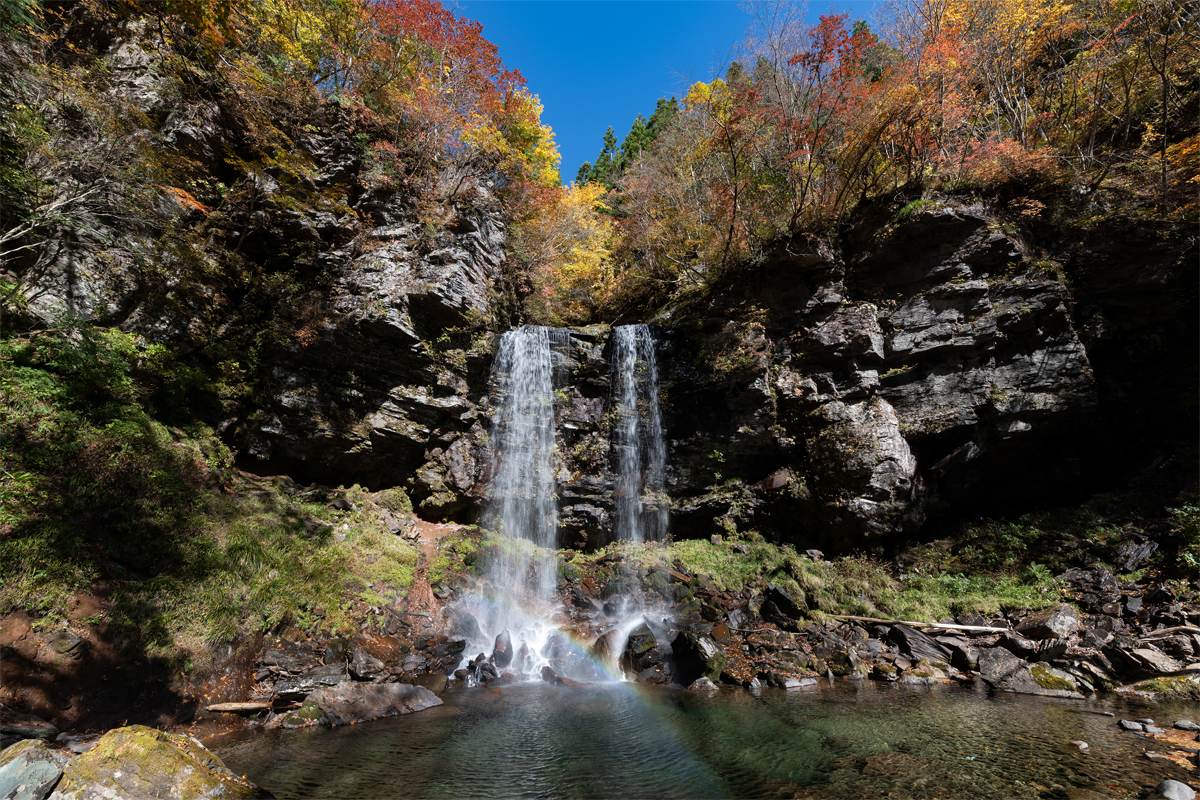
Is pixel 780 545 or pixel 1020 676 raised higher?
pixel 780 545

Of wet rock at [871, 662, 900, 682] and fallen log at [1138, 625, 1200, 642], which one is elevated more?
fallen log at [1138, 625, 1200, 642]

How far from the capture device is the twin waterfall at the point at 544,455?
11688mm

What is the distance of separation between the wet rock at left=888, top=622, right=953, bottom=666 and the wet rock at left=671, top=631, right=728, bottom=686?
11.3 ft

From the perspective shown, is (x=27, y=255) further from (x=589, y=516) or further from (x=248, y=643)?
(x=589, y=516)

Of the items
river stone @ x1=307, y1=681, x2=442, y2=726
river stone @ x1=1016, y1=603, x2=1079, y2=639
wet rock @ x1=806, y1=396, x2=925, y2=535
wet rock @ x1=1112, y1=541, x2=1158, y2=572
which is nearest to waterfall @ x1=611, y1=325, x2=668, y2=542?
wet rock @ x1=806, y1=396, x2=925, y2=535

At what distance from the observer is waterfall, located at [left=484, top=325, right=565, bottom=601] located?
1251cm

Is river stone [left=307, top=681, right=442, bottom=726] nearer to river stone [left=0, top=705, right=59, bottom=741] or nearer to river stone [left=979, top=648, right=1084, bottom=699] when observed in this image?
river stone [left=0, top=705, right=59, bottom=741]

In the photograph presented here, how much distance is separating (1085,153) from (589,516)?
642 inches

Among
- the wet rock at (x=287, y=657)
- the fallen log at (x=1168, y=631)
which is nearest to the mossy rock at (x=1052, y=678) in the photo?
the fallen log at (x=1168, y=631)

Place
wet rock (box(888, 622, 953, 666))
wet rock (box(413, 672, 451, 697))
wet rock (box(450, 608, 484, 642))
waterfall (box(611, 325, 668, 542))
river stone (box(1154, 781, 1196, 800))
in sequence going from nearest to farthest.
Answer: river stone (box(1154, 781, 1196, 800))
wet rock (box(413, 672, 451, 697))
wet rock (box(888, 622, 953, 666))
wet rock (box(450, 608, 484, 642))
waterfall (box(611, 325, 668, 542))

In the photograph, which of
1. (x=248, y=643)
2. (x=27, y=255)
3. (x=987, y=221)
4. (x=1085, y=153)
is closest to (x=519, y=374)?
(x=248, y=643)

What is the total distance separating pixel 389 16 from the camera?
47.7 feet

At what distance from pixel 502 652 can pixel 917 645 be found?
7808mm

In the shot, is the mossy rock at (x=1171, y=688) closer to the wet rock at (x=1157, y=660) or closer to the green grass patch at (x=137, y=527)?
the wet rock at (x=1157, y=660)
